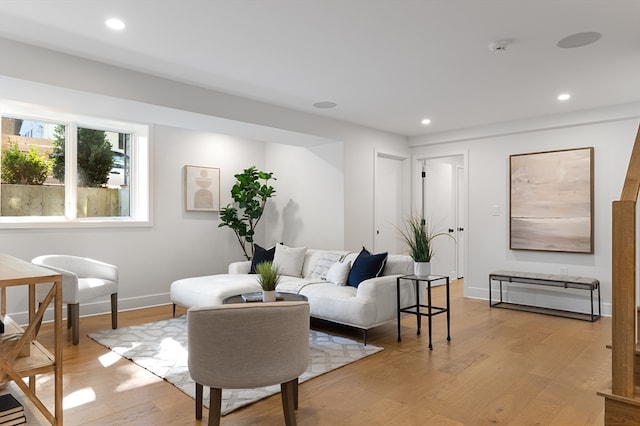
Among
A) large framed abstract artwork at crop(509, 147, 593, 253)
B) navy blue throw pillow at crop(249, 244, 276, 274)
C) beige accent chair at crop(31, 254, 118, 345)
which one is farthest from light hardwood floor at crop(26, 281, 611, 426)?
navy blue throw pillow at crop(249, 244, 276, 274)

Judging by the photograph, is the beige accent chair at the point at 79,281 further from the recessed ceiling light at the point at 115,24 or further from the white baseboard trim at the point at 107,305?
the recessed ceiling light at the point at 115,24

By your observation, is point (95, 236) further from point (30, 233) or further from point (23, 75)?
point (23, 75)

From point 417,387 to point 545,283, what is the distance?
9.80 ft

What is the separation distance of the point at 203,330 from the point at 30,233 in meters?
3.51

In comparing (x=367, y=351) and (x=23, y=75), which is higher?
(x=23, y=75)

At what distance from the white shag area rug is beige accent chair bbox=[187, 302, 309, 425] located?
1.89 feet

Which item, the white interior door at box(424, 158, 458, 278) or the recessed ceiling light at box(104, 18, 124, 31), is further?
the white interior door at box(424, 158, 458, 278)

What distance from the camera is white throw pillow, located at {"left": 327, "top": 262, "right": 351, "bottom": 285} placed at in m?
4.39

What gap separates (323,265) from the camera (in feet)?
16.0

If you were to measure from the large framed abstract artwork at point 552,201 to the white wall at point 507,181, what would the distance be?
0.09 m

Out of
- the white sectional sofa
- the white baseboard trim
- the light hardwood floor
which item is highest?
the white sectional sofa

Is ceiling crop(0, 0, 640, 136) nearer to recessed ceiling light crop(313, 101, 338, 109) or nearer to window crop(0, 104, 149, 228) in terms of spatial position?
recessed ceiling light crop(313, 101, 338, 109)

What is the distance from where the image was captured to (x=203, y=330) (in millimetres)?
2043

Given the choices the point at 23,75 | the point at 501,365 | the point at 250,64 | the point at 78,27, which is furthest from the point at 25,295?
the point at 501,365
